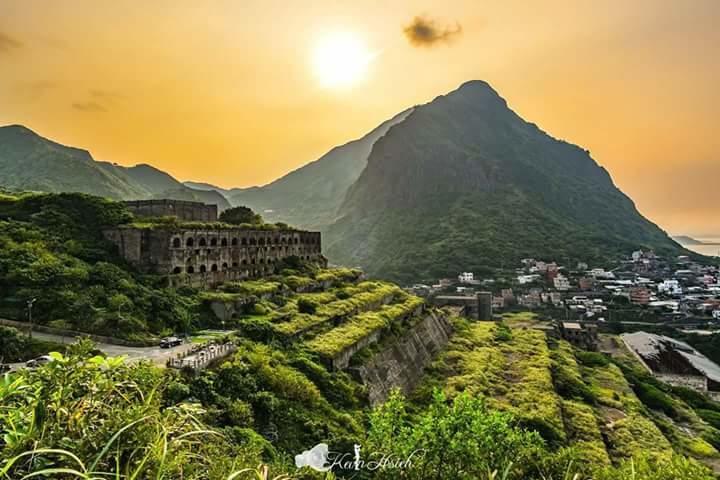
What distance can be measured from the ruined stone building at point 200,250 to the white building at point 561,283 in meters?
78.3

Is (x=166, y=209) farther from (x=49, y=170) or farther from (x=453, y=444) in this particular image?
(x=49, y=170)

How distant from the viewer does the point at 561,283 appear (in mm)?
102438

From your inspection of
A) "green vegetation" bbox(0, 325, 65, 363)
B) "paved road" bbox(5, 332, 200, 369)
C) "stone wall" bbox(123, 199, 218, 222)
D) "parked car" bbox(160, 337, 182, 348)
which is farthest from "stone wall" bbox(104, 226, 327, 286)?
"green vegetation" bbox(0, 325, 65, 363)

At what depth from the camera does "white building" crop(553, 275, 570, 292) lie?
101400 millimetres

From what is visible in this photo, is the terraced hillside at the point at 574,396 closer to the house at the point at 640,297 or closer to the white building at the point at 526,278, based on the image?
the house at the point at 640,297

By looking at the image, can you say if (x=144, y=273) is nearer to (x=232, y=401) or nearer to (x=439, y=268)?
(x=232, y=401)

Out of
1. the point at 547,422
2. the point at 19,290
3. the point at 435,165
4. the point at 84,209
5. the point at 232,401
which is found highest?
the point at 435,165

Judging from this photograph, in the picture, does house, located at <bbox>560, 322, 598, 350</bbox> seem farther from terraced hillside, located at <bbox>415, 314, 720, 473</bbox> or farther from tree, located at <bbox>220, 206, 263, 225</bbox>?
tree, located at <bbox>220, 206, 263, 225</bbox>

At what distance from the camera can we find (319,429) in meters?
16.0

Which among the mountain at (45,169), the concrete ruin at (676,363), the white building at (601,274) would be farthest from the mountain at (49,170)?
the white building at (601,274)

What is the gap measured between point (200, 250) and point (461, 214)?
122474 mm

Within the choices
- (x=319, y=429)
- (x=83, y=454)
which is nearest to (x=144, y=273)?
(x=319, y=429)

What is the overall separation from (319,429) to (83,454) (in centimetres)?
1324

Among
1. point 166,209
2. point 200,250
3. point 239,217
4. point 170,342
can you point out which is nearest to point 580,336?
point 239,217
